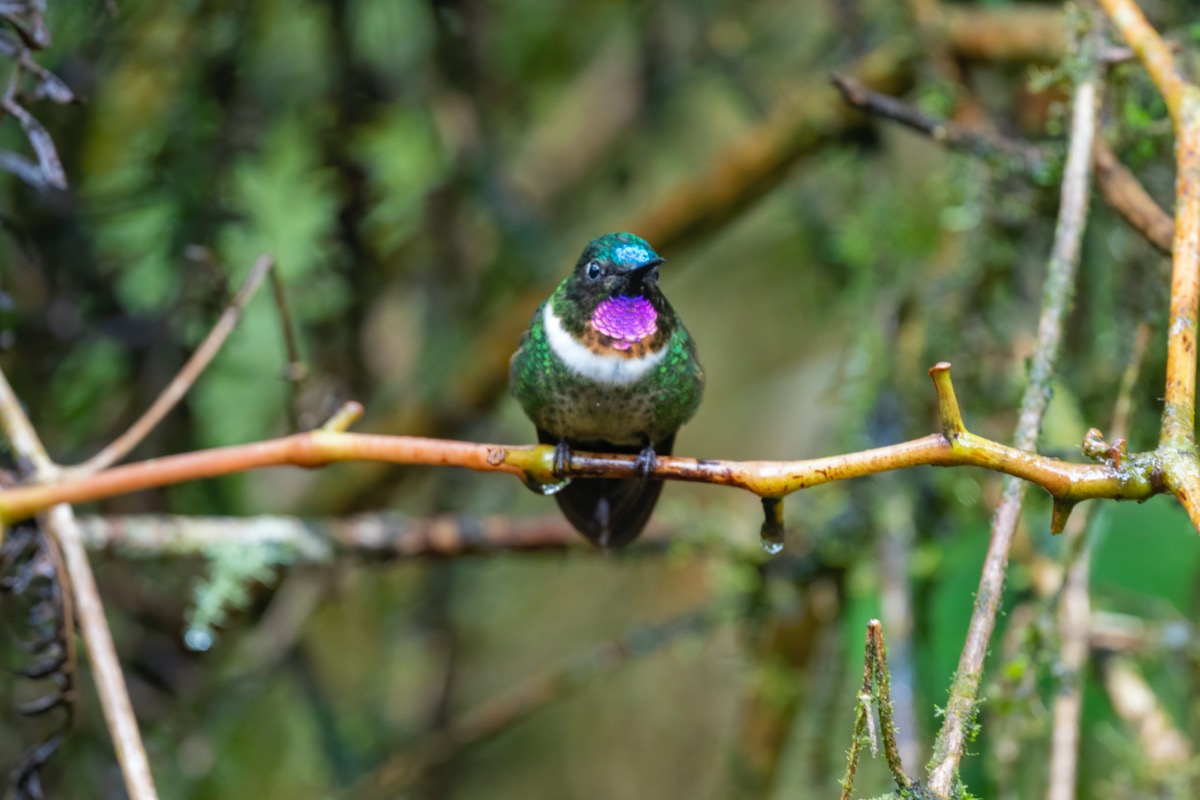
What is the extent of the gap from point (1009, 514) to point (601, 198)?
3278 millimetres

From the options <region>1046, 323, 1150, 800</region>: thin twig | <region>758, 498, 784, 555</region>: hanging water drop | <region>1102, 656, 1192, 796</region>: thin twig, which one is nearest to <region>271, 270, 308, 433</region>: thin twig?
<region>758, 498, 784, 555</region>: hanging water drop

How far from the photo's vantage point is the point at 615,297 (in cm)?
180

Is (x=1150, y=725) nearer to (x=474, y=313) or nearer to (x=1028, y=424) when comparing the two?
(x=1028, y=424)

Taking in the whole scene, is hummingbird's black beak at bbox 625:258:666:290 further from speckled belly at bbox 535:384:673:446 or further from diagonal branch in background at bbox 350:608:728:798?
diagonal branch in background at bbox 350:608:728:798

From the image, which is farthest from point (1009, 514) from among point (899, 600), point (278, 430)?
point (278, 430)

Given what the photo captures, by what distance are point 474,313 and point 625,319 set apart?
2.02 m

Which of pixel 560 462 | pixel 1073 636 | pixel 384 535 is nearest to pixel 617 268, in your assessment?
pixel 560 462

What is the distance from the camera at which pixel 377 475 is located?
143 inches

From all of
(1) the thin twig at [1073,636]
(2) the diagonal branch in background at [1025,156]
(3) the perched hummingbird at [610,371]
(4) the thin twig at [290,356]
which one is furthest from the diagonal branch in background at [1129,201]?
(4) the thin twig at [290,356]

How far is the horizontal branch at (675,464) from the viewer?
117 centimetres

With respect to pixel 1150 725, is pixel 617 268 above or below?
above

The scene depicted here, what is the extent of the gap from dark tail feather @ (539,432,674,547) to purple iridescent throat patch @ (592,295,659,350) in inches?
9.6

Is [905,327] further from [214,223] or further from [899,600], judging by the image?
[214,223]

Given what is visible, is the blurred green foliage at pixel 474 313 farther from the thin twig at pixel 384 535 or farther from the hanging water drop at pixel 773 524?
the hanging water drop at pixel 773 524
